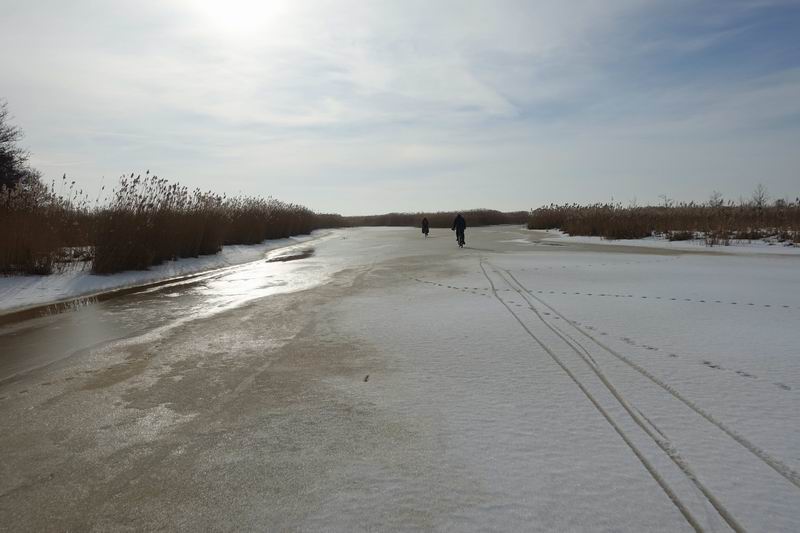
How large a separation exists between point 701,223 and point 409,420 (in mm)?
25718

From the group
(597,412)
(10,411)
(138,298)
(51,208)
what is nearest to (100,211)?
(51,208)

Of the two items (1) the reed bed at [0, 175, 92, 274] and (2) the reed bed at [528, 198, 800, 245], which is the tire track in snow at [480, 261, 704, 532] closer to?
(1) the reed bed at [0, 175, 92, 274]

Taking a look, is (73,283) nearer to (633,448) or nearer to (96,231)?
(96,231)

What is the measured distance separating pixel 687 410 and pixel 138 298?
352 inches

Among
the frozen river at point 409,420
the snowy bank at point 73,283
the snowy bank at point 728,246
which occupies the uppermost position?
the snowy bank at point 728,246

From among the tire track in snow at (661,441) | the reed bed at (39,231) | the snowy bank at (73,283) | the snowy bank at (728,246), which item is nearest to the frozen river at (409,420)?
the tire track in snow at (661,441)

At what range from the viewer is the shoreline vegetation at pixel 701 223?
21208mm

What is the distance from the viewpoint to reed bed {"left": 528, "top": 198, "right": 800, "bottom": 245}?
2134cm

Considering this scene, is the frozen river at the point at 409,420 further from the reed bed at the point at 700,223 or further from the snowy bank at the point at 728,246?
the reed bed at the point at 700,223

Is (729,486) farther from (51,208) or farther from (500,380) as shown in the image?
(51,208)

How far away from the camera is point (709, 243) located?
20.2 metres

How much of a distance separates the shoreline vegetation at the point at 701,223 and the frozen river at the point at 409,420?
54.7 ft

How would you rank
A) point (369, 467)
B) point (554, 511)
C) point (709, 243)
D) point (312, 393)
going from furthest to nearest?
point (709, 243)
point (312, 393)
point (369, 467)
point (554, 511)

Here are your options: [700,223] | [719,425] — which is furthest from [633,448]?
[700,223]
